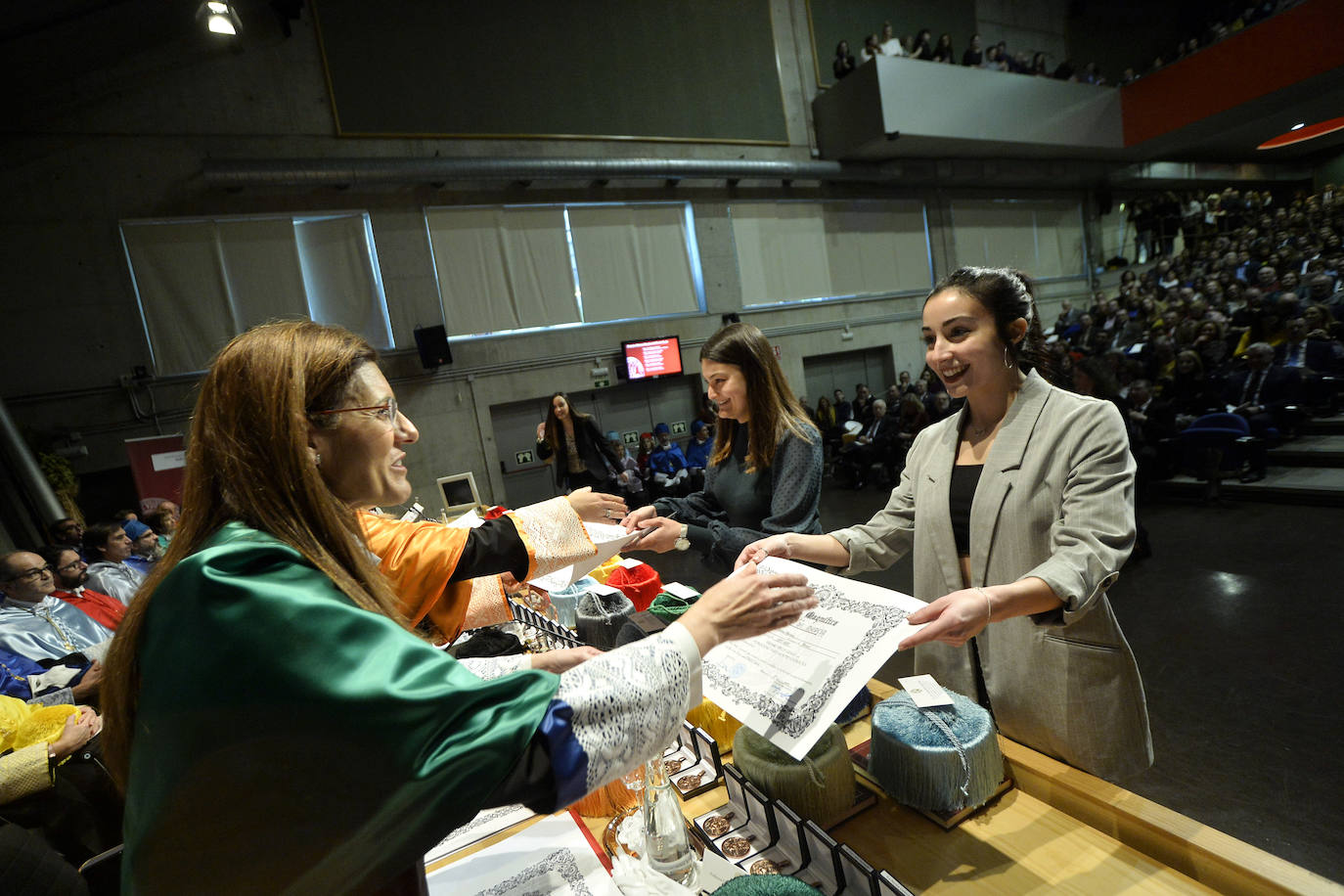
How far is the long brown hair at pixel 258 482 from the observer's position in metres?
0.83

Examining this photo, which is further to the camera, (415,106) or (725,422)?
(415,106)

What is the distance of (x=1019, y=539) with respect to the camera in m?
1.44

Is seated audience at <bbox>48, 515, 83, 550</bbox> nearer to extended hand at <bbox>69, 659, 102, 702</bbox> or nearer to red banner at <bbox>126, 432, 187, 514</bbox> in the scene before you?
red banner at <bbox>126, 432, 187, 514</bbox>

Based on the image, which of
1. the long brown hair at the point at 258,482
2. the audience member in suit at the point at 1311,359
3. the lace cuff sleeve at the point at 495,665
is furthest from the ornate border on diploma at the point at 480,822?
the audience member in suit at the point at 1311,359

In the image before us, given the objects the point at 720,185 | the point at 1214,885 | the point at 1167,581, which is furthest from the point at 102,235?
the point at 1167,581

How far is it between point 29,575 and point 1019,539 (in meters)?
5.79

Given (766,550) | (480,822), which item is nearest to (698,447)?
(766,550)

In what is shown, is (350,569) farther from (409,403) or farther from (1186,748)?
(409,403)

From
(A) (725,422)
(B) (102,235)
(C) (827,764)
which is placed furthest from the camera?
(B) (102,235)

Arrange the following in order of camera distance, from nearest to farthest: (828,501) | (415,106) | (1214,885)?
1. (1214,885)
2. (828,501)
3. (415,106)

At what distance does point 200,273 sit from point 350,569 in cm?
948

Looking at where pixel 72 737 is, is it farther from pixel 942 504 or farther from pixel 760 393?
pixel 942 504

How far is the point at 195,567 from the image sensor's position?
27.7 inches

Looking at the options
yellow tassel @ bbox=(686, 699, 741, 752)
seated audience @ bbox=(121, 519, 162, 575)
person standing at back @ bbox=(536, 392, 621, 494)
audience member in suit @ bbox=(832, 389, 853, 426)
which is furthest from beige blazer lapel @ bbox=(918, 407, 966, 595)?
audience member in suit @ bbox=(832, 389, 853, 426)
